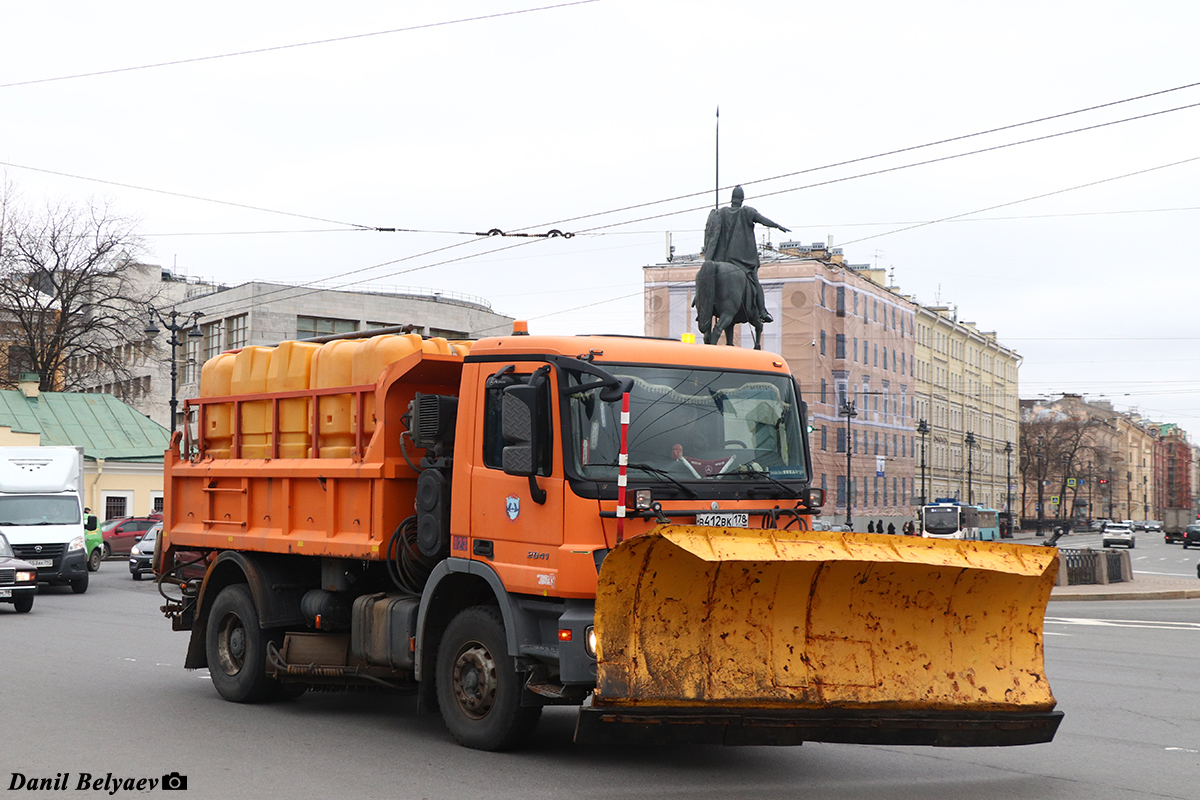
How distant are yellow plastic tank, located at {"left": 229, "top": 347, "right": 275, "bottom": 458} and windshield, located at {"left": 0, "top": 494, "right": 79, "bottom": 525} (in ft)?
59.9

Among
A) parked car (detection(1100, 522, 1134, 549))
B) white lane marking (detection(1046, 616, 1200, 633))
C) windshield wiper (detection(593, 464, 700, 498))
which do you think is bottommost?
parked car (detection(1100, 522, 1134, 549))

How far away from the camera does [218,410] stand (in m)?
11.9

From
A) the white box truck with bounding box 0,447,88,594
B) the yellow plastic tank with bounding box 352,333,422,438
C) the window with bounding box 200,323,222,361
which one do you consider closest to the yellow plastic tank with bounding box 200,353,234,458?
the yellow plastic tank with bounding box 352,333,422,438

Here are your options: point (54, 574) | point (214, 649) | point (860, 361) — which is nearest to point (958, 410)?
point (860, 361)

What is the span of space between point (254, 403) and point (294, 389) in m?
0.68

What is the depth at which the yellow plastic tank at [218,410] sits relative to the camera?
11.8m

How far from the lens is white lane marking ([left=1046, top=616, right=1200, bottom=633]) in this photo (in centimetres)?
2159

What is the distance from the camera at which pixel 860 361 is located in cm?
8556

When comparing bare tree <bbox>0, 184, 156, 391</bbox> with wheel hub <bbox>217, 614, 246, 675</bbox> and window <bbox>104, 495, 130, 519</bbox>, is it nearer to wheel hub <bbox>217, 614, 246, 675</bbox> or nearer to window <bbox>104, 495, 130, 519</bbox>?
window <bbox>104, 495, 130, 519</bbox>

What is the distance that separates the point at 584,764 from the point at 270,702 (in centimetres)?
405

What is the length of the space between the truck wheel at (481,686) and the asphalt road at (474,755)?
6.2 inches

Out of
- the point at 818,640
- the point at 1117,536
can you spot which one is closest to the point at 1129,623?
the point at 818,640

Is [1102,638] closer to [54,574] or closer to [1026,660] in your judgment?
[1026,660]

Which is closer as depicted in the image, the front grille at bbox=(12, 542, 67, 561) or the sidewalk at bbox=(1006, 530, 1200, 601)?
the front grille at bbox=(12, 542, 67, 561)
